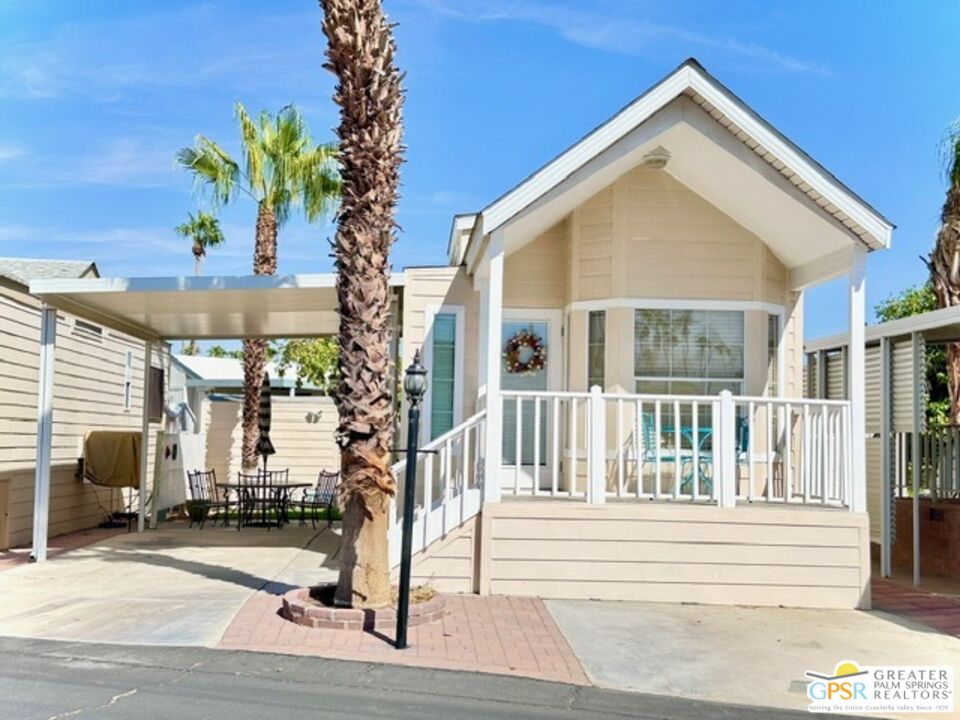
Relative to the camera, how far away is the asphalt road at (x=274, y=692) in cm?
466

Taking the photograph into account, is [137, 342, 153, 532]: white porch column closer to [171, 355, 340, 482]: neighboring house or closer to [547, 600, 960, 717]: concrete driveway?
[171, 355, 340, 482]: neighboring house

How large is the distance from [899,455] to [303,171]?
12147 mm

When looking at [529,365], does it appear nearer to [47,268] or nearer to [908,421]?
[908,421]

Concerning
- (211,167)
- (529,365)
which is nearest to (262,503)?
(529,365)

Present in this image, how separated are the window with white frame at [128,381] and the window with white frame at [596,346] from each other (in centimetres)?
958

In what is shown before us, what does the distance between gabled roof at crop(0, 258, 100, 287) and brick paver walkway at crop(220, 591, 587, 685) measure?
7664mm

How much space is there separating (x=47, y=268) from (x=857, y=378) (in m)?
11.6

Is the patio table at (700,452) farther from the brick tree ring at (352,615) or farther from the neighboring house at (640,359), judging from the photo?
the brick tree ring at (352,615)

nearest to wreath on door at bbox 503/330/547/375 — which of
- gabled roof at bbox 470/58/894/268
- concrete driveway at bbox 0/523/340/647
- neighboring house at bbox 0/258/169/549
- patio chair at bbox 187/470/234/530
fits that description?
gabled roof at bbox 470/58/894/268

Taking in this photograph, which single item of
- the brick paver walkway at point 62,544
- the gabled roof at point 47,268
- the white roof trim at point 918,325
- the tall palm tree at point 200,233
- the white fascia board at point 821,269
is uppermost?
the tall palm tree at point 200,233

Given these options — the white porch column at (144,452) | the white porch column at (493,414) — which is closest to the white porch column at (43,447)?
the white porch column at (144,452)

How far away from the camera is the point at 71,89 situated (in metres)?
19.3

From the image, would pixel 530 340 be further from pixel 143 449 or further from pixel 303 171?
pixel 303 171

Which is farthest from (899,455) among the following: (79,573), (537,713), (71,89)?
(71,89)
